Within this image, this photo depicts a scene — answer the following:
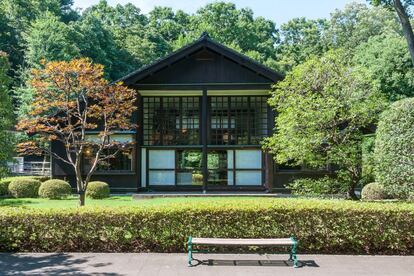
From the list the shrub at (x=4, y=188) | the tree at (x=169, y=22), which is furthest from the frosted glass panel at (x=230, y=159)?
the tree at (x=169, y=22)

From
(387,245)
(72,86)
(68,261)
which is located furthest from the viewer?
(72,86)

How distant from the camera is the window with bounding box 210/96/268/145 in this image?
75.9ft

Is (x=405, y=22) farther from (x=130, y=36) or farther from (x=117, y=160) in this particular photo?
(x=130, y=36)

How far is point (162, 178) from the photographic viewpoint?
23344 millimetres

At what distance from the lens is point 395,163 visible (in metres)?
10.8

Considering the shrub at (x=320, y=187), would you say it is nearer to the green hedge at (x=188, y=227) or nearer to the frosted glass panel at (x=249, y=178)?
the green hedge at (x=188, y=227)

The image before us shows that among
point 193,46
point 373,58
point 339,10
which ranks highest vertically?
point 339,10

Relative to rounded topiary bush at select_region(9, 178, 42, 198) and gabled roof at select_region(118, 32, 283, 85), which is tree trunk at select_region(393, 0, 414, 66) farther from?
rounded topiary bush at select_region(9, 178, 42, 198)

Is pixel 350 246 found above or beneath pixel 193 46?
beneath

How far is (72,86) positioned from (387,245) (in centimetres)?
1191

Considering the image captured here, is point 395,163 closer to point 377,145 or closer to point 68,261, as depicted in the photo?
point 377,145

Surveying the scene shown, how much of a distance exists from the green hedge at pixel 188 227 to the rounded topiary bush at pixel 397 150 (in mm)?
1434

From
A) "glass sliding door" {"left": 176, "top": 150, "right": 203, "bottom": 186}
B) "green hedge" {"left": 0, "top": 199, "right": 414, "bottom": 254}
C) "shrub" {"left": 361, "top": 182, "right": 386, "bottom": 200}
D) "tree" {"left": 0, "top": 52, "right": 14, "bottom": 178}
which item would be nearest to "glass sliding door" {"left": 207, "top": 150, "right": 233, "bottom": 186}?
"glass sliding door" {"left": 176, "top": 150, "right": 203, "bottom": 186}

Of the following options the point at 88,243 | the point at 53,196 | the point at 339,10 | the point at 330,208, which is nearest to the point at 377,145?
the point at 330,208
